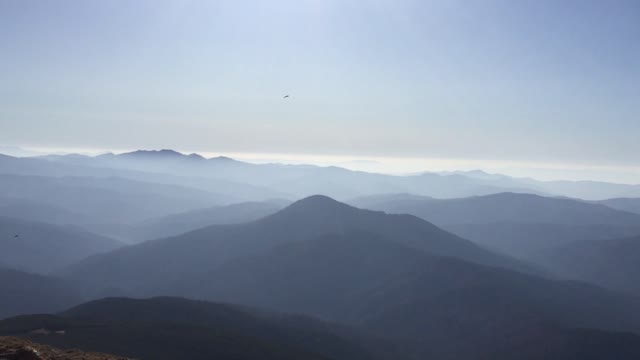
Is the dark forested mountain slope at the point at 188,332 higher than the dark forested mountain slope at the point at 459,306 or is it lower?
higher

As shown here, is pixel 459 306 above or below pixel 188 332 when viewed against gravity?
below

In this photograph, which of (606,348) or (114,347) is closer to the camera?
(114,347)

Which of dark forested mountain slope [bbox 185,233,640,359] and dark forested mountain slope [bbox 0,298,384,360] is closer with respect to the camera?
dark forested mountain slope [bbox 0,298,384,360]

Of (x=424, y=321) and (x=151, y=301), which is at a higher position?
(x=151, y=301)

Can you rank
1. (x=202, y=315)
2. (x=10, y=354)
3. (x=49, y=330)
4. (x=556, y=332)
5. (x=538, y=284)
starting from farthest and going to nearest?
1. (x=538, y=284)
2. (x=556, y=332)
3. (x=202, y=315)
4. (x=49, y=330)
5. (x=10, y=354)

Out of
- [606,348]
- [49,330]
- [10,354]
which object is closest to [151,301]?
[49,330]

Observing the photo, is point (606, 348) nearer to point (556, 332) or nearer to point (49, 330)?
point (556, 332)

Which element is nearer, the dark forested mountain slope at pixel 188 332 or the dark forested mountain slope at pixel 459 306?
the dark forested mountain slope at pixel 188 332

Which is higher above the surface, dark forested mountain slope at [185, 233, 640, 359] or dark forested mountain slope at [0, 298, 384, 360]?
dark forested mountain slope at [0, 298, 384, 360]

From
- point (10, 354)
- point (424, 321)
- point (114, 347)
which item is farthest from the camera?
point (424, 321)

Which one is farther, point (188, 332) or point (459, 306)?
point (459, 306)

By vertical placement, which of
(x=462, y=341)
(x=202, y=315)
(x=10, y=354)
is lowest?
(x=462, y=341)
